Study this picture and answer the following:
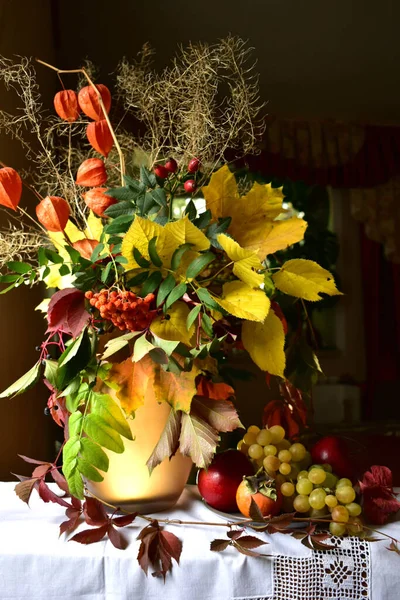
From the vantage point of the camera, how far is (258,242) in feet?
2.19

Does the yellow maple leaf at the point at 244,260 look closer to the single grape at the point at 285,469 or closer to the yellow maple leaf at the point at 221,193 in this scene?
the yellow maple leaf at the point at 221,193

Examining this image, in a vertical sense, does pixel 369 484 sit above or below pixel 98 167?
below

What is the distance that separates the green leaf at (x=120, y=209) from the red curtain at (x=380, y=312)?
101 inches

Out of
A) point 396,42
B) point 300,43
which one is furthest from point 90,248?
point 396,42

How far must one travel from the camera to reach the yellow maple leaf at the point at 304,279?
2.12ft

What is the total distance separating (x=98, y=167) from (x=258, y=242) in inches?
7.7

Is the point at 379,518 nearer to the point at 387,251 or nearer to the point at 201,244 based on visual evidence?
the point at 201,244

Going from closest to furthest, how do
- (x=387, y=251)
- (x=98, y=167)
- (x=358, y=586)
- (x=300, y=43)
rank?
(x=358, y=586), (x=98, y=167), (x=300, y=43), (x=387, y=251)

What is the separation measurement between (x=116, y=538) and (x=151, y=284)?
0.25 meters

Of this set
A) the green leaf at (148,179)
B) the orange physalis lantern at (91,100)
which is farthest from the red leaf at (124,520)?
the orange physalis lantern at (91,100)

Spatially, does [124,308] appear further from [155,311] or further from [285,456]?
[285,456]

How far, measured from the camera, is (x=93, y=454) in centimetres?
58

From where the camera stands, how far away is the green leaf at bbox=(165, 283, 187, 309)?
581 mm

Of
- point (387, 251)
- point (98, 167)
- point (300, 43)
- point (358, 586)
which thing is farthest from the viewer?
point (387, 251)
